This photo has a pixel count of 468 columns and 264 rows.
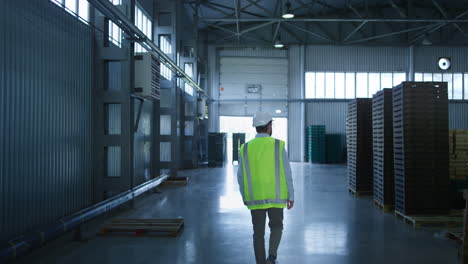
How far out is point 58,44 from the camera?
6062mm

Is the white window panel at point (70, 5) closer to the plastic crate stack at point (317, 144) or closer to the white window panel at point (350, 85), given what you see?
the plastic crate stack at point (317, 144)

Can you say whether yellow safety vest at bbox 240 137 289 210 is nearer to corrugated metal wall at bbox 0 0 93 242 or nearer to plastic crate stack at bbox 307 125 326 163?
corrugated metal wall at bbox 0 0 93 242

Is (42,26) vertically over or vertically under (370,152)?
over

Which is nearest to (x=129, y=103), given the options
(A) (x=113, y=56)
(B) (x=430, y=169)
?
(A) (x=113, y=56)

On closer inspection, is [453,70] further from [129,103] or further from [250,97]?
[129,103]

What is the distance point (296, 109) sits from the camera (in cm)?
2305

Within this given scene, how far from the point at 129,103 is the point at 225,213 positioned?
3.07 meters

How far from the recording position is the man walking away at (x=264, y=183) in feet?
12.5

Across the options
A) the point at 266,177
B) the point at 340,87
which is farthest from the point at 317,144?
the point at 266,177

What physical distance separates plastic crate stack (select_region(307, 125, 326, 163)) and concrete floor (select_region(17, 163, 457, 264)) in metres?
13.4

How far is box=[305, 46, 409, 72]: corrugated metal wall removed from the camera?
23000mm

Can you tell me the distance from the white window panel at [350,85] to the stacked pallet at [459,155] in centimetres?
1539

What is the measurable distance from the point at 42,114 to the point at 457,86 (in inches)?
963

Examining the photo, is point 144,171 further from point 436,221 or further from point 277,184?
point 277,184
